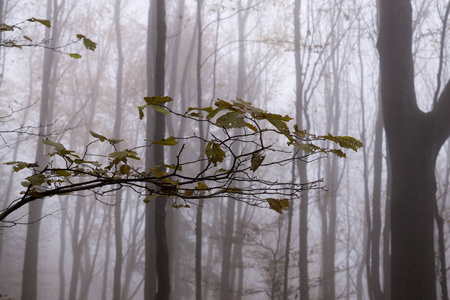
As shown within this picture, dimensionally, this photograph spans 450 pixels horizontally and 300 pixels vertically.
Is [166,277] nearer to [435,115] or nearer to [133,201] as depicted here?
[435,115]

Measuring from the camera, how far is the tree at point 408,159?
3.84m

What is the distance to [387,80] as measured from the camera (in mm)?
4426

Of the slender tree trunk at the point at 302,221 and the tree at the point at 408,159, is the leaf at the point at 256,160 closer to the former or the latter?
the tree at the point at 408,159

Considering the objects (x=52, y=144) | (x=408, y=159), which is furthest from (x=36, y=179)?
(x=408, y=159)

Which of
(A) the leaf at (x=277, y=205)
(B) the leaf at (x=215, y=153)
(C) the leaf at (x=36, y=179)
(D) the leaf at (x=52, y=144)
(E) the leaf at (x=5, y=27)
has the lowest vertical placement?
(A) the leaf at (x=277, y=205)

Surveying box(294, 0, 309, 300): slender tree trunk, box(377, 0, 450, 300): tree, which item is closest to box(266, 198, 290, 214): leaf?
box(377, 0, 450, 300): tree

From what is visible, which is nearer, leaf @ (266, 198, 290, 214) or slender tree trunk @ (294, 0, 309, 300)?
leaf @ (266, 198, 290, 214)

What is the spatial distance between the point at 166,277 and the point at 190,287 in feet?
37.2

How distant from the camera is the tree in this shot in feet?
12.6

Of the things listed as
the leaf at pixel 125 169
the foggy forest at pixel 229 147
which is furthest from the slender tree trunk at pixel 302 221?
the leaf at pixel 125 169

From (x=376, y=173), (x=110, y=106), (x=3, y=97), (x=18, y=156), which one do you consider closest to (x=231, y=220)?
(x=376, y=173)

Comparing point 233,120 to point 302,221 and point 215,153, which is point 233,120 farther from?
point 302,221

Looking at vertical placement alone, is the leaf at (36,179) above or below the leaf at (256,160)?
below

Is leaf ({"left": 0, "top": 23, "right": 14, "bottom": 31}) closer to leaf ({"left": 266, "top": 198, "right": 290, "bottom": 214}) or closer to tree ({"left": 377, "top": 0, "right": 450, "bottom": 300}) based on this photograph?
leaf ({"left": 266, "top": 198, "right": 290, "bottom": 214})
